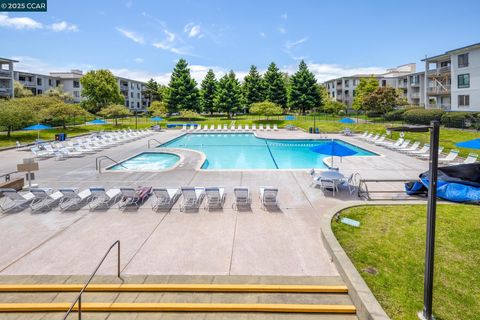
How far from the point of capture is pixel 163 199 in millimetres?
11367

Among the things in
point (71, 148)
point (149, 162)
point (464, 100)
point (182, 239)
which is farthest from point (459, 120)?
point (71, 148)

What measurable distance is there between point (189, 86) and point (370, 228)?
183ft

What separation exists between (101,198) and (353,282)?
9.49 m

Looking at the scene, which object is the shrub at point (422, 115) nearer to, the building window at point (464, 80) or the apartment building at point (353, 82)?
the building window at point (464, 80)

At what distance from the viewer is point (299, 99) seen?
60281 mm

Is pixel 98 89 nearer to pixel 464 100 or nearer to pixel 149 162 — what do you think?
pixel 149 162

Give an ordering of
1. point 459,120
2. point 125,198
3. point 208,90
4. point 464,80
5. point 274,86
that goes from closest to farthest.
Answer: point 125,198 → point 459,120 → point 464,80 → point 274,86 → point 208,90

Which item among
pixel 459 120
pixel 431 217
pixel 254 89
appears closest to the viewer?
pixel 431 217

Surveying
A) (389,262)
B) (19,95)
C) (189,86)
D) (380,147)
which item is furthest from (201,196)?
(19,95)

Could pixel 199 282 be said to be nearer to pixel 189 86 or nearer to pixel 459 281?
pixel 459 281

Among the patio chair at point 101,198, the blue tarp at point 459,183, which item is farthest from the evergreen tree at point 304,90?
the patio chair at point 101,198

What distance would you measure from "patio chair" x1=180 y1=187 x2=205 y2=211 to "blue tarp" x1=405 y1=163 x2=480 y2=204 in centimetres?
821

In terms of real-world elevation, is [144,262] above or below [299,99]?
below

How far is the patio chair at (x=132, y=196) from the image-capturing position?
1088 centimetres
